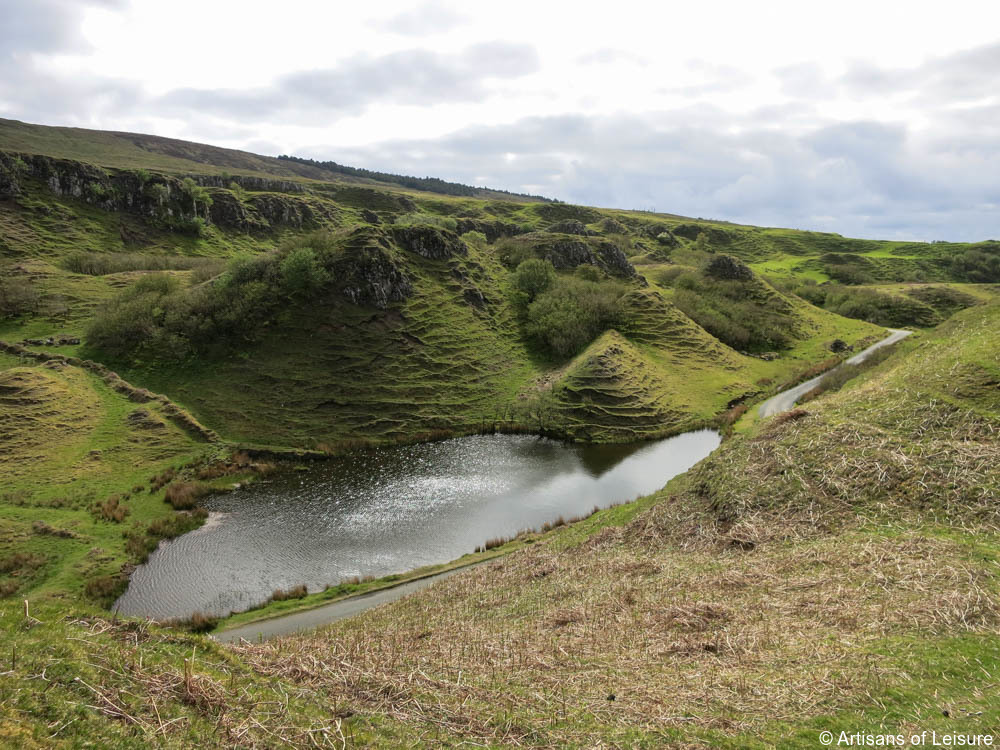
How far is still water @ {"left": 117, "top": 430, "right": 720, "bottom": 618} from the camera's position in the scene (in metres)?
30.2

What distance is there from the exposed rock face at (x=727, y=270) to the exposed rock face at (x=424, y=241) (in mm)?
68230

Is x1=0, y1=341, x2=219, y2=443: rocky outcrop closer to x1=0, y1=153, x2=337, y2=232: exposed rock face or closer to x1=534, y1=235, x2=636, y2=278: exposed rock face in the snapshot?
x1=0, y1=153, x2=337, y2=232: exposed rock face

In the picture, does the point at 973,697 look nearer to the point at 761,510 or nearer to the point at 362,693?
the point at 362,693

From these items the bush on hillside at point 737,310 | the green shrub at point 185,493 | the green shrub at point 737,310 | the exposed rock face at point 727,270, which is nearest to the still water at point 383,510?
the green shrub at point 185,493

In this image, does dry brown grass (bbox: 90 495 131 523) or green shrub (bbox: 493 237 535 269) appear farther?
green shrub (bbox: 493 237 535 269)

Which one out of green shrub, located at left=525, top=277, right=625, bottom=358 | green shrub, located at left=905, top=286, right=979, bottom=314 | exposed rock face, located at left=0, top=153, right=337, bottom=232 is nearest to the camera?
green shrub, located at left=525, top=277, right=625, bottom=358

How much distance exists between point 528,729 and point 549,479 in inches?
1439

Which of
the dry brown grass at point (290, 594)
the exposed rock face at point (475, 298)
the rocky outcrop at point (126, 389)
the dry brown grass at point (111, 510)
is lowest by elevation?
the dry brown grass at point (290, 594)

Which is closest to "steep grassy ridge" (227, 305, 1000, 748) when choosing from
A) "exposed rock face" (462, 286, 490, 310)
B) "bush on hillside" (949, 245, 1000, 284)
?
"exposed rock face" (462, 286, 490, 310)

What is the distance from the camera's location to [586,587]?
1997cm

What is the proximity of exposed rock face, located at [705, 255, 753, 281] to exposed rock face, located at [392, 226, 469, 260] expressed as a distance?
224ft

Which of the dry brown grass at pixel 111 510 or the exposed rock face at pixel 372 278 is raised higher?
the exposed rock face at pixel 372 278

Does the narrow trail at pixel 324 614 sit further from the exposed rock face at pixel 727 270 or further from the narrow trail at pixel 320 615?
the exposed rock face at pixel 727 270

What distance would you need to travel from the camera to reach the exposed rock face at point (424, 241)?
83.0 meters
